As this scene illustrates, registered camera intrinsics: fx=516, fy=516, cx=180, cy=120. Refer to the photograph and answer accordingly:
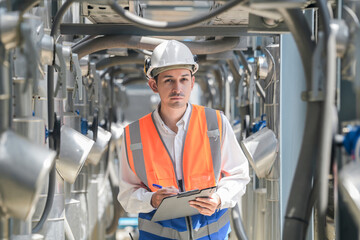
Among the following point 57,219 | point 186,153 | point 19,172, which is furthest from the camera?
point 57,219

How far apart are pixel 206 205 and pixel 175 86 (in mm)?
594

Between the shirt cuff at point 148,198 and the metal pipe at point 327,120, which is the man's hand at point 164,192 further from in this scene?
the metal pipe at point 327,120

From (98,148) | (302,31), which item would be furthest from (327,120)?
(98,148)

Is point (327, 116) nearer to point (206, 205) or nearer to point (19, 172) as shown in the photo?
point (19, 172)

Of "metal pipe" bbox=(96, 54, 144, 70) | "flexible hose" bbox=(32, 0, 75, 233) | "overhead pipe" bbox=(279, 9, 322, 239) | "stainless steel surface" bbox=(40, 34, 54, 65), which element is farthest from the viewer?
"metal pipe" bbox=(96, 54, 144, 70)

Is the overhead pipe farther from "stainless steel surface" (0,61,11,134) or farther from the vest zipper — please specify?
the vest zipper

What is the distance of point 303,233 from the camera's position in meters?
1.40

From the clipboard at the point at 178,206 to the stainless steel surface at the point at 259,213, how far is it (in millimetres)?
1301

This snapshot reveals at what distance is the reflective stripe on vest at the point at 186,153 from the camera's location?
7.95 feet

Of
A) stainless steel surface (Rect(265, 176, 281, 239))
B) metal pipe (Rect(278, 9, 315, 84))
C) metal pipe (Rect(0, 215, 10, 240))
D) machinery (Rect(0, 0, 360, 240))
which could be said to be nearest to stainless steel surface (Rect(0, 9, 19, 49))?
machinery (Rect(0, 0, 360, 240))

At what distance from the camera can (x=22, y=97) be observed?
139 centimetres

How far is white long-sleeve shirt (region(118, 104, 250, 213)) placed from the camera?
2.44 meters

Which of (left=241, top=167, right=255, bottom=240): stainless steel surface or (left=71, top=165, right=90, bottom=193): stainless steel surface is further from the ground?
(left=71, top=165, right=90, bottom=193): stainless steel surface

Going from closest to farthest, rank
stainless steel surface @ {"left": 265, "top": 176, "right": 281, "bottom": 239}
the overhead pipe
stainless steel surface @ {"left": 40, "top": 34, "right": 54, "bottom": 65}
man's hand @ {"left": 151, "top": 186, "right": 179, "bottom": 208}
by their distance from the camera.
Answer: the overhead pipe
stainless steel surface @ {"left": 40, "top": 34, "right": 54, "bottom": 65}
man's hand @ {"left": 151, "top": 186, "right": 179, "bottom": 208}
stainless steel surface @ {"left": 265, "top": 176, "right": 281, "bottom": 239}
